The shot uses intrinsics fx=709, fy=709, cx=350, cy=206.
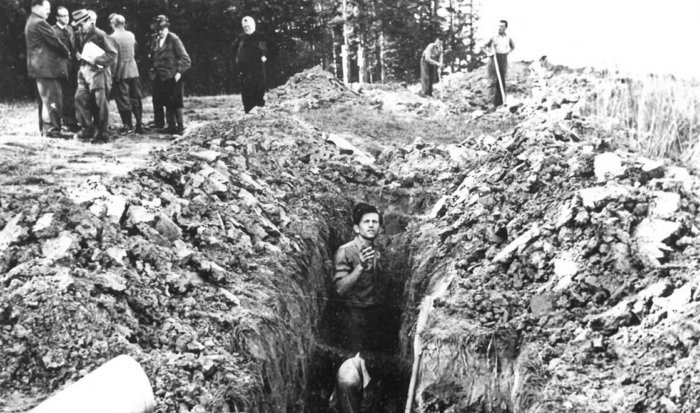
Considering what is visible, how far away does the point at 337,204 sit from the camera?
8398 millimetres

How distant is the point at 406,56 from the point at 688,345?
23.3 metres

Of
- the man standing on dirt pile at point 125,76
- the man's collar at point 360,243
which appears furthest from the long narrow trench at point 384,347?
the man standing on dirt pile at point 125,76

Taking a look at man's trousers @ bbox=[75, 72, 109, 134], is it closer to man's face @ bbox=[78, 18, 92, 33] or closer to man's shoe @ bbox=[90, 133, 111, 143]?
man's shoe @ bbox=[90, 133, 111, 143]

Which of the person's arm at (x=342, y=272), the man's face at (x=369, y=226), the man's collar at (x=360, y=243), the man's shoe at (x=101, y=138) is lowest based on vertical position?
the person's arm at (x=342, y=272)

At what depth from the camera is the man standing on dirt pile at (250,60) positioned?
10906 millimetres

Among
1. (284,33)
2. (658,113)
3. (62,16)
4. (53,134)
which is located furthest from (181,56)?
(284,33)

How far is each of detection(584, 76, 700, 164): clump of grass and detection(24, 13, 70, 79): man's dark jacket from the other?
6.60 m

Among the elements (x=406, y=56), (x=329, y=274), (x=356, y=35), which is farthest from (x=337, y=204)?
(x=406, y=56)

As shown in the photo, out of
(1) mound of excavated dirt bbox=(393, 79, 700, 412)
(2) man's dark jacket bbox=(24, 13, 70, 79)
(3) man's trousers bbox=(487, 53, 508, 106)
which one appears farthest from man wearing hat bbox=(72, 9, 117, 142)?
(3) man's trousers bbox=(487, 53, 508, 106)

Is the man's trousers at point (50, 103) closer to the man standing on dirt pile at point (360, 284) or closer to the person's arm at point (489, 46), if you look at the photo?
the man standing on dirt pile at point (360, 284)

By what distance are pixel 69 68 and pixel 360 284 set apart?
5415 mm

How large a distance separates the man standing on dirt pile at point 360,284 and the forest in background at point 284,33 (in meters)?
8.02

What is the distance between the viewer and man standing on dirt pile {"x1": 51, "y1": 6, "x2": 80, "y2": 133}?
9.22 m

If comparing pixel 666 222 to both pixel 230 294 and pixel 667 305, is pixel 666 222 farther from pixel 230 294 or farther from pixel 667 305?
pixel 230 294
